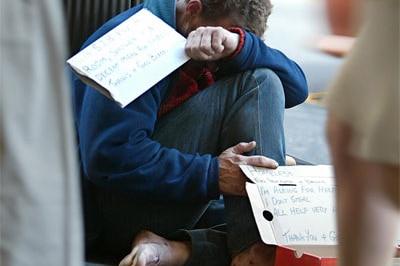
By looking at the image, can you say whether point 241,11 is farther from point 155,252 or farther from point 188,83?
point 155,252

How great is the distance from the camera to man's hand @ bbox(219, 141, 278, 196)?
1.33 m

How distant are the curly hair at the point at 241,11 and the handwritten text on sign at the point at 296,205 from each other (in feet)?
0.97

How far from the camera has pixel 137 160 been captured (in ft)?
4.35

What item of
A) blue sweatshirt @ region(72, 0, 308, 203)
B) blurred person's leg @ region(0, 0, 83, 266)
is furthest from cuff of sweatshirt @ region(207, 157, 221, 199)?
blurred person's leg @ region(0, 0, 83, 266)

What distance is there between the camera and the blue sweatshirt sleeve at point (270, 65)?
1.41 metres

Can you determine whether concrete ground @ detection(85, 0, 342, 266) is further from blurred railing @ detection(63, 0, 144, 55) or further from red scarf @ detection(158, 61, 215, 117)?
blurred railing @ detection(63, 0, 144, 55)

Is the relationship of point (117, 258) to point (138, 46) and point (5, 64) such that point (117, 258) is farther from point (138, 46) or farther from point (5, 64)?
point (5, 64)

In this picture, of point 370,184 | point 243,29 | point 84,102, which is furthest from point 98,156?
point 370,184

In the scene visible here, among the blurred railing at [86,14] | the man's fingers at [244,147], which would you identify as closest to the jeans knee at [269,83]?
the man's fingers at [244,147]

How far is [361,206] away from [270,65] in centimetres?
70

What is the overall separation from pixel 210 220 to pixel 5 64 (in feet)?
2.89

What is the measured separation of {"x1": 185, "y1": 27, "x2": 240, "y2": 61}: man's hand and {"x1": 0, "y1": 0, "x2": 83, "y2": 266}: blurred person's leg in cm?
69

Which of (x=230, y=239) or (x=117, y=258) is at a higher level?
(x=230, y=239)

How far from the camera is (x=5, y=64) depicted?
2.07 feet
